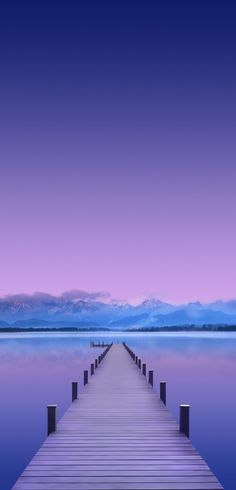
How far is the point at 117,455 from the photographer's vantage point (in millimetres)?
10172

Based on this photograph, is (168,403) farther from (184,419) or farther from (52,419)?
(52,419)

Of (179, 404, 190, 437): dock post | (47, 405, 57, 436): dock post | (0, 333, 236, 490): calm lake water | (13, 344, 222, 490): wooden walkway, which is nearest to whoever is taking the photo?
(13, 344, 222, 490): wooden walkway

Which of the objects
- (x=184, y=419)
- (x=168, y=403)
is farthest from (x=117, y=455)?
(x=168, y=403)

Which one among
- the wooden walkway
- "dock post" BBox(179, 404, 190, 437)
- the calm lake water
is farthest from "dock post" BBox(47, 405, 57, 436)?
the calm lake water

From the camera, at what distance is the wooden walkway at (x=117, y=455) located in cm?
846

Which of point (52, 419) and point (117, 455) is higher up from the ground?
point (52, 419)

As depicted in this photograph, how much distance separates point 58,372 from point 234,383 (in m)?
15.0

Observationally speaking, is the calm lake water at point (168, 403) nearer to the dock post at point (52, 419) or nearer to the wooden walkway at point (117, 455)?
the wooden walkway at point (117, 455)

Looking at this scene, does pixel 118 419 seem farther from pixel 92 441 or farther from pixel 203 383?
pixel 203 383

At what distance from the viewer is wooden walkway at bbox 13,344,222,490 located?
27.8 feet

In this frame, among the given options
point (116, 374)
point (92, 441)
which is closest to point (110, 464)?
point (92, 441)

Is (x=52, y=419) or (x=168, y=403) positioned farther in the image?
(x=168, y=403)

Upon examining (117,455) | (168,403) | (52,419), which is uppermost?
(52,419)

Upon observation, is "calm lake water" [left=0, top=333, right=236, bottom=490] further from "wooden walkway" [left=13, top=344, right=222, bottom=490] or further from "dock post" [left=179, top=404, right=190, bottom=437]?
"dock post" [left=179, top=404, right=190, bottom=437]
